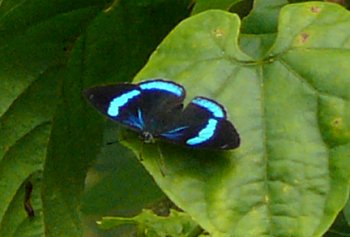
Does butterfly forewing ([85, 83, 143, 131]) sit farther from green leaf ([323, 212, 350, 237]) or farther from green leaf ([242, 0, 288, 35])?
green leaf ([323, 212, 350, 237])

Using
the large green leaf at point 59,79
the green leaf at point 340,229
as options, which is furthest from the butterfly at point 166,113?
the green leaf at point 340,229

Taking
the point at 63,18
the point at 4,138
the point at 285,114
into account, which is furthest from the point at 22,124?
the point at 285,114

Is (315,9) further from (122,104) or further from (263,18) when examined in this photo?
(122,104)

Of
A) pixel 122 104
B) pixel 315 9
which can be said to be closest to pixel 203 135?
pixel 122 104

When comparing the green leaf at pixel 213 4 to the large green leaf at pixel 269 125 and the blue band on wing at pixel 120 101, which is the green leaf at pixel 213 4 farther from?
the blue band on wing at pixel 120 101

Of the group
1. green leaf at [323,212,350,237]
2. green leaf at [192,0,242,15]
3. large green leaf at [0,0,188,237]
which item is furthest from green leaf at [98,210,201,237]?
green leaf at [192,0,242,15]

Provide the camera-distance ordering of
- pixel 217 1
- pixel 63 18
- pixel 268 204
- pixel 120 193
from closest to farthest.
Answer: pixel 268 204
pixel 217 1
pixel 63 18
pixel 120 193

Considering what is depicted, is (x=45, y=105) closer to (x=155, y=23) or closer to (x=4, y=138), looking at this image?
(x=4, y=138)
